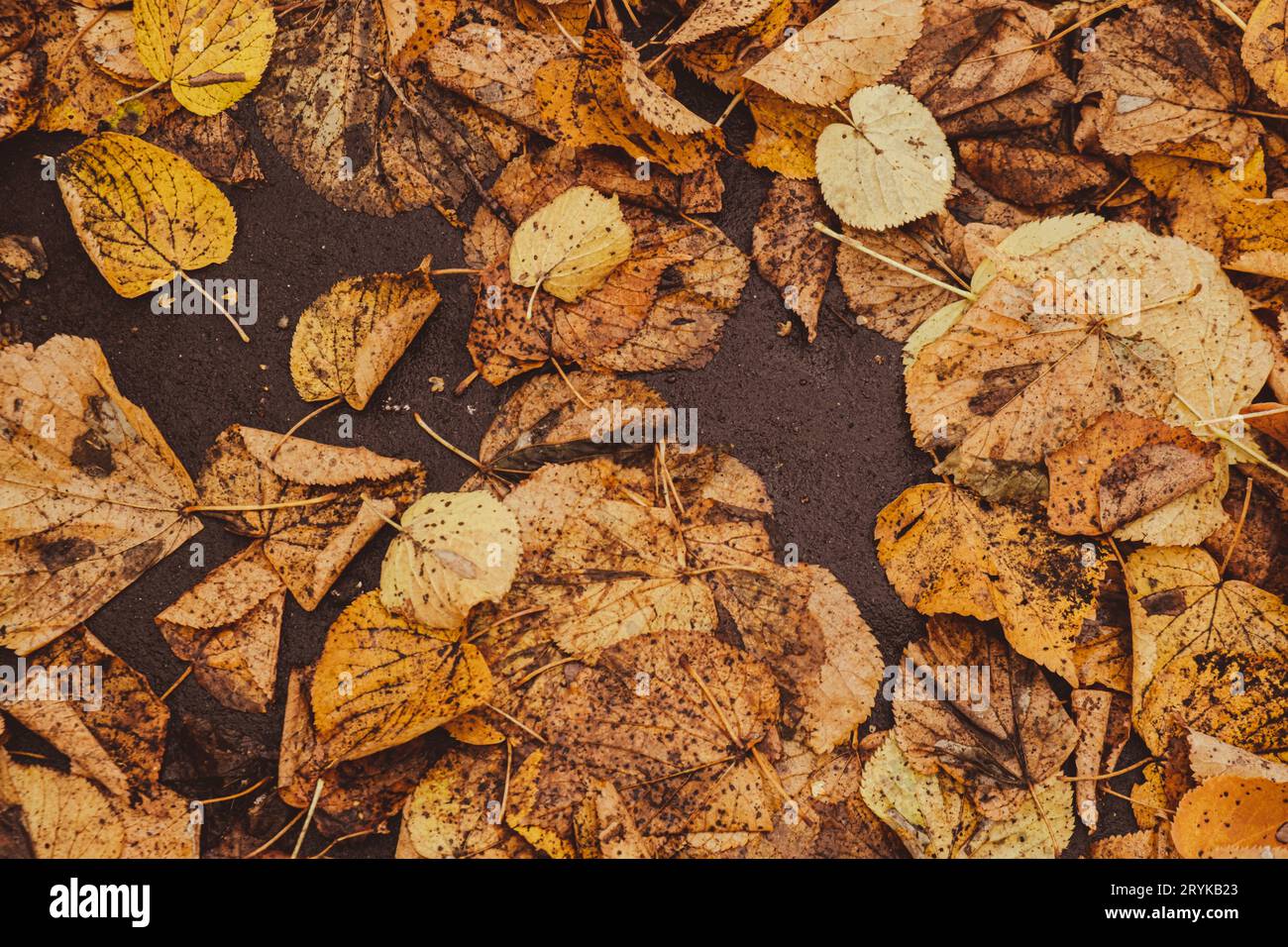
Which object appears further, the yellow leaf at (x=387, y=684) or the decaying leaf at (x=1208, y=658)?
the decaying leaf at (x=1208, y=658)

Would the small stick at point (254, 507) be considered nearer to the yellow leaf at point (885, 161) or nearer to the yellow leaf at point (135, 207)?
the yellow leaf at point (135, 207)

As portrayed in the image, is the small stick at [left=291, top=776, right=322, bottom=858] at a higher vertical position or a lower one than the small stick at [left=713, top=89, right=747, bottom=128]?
lower

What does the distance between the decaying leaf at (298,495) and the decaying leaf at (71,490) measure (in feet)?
0.44

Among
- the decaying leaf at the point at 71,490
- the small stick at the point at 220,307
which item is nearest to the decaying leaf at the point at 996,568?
the small stick at the point at 220,307

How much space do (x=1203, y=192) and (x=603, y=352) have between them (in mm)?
1799

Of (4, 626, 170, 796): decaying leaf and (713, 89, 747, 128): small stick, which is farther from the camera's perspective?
(713, 89, 747, 128): small stick

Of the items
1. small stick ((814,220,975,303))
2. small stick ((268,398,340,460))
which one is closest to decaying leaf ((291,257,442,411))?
small stick ((268,398,340,460))

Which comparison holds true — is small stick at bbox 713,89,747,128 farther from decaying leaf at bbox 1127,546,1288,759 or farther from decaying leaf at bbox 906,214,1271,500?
decaying leaf at bbox 1127,546,1288,759

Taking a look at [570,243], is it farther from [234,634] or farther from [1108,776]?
[1108,776]

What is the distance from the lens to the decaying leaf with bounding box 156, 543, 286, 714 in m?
2.38

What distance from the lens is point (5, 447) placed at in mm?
2264

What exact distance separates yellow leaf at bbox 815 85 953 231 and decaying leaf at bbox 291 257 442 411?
1.18m

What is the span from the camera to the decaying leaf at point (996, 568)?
2379 mm

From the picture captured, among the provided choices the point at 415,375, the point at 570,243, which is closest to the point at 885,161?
the point at 570,243
